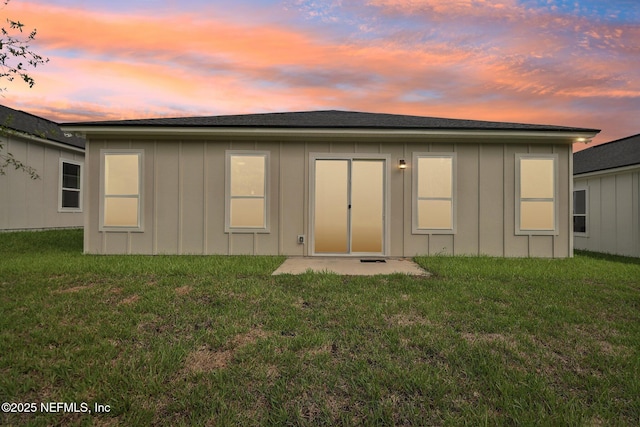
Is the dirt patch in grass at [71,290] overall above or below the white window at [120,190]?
below

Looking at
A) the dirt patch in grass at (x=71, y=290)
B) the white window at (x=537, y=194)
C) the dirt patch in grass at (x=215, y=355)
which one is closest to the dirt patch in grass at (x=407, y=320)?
the dirt patch in grass at (x=215, y=355)

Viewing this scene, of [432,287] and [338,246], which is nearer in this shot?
[432,287]

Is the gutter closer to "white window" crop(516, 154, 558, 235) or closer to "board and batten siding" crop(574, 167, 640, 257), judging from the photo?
"white window" crop(516, 154, 558, 235)

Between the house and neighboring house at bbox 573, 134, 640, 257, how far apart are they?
127 inches

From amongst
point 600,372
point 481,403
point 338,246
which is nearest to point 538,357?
point 600,372

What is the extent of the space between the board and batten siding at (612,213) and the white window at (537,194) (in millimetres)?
3465

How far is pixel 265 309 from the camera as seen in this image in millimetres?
3656

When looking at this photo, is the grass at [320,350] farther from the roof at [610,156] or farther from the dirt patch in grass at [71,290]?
the roof at [610,156]

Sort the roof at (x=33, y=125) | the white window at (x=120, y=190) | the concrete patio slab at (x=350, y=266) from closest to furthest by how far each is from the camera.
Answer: the concrete patio slab at (x=350, y=266) → the white window at (x=120, y=190) → the roof at (x=33, y=125)

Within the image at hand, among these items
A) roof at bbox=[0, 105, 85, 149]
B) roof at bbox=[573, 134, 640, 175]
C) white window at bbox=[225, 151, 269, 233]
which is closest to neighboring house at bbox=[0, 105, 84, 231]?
roof at bbox=[0, 105, 85, 149]

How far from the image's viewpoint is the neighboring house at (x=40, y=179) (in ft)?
32.8

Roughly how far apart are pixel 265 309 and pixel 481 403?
2.32 m

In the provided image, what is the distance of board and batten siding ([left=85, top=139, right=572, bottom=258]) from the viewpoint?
24.8 ft

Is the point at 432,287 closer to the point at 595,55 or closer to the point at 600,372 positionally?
the point at 600,372
